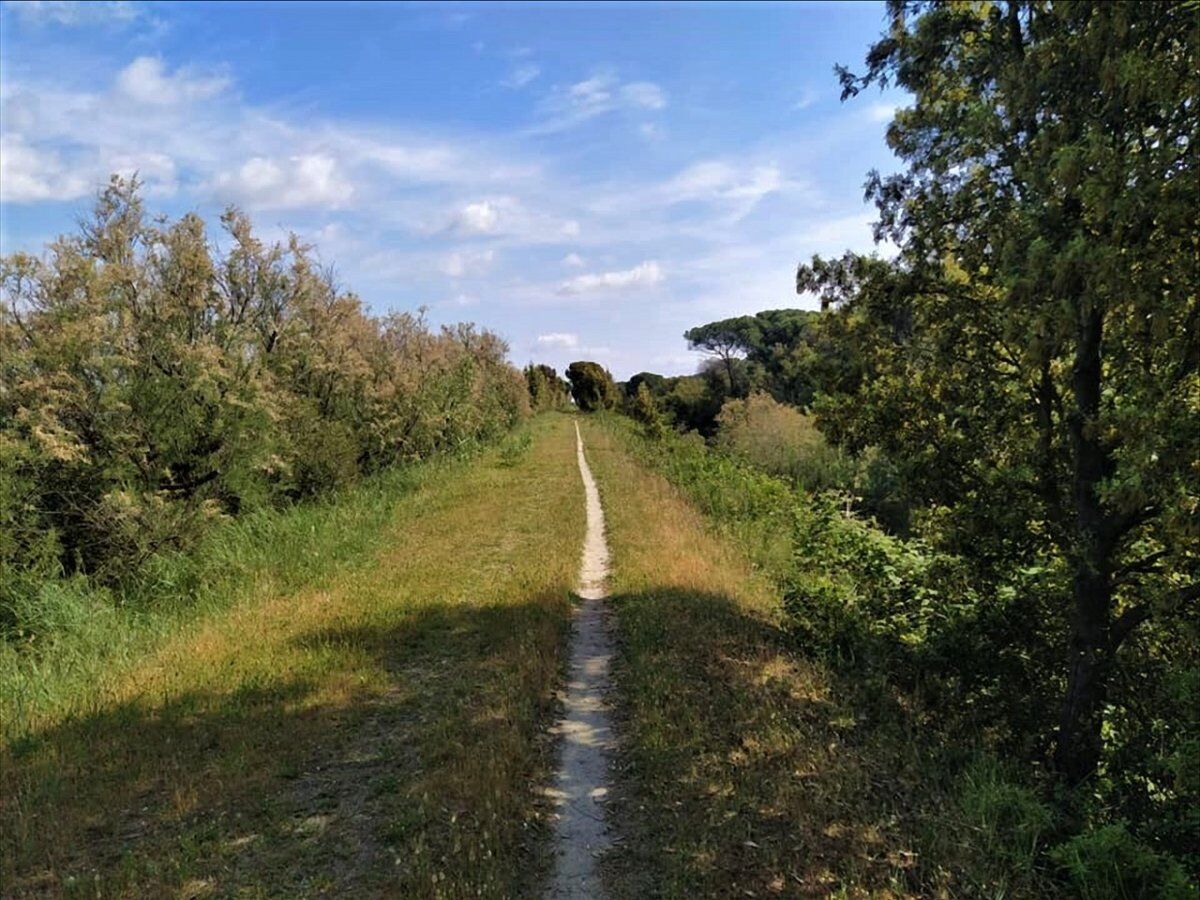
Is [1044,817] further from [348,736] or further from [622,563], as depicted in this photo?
[622,563]

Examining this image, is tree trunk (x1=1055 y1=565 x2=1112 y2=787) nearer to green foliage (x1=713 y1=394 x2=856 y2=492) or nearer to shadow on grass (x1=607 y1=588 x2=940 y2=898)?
shadow on grass (x1=607 y1=588 x2=940 y2=898)

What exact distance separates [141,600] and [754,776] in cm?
881

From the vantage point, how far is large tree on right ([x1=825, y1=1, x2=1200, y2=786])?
348 centimetres

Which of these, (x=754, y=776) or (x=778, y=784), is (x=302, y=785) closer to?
(x=754, y=776)

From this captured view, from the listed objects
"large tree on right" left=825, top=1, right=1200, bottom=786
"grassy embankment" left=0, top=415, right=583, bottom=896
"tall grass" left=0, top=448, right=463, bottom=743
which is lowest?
"grassy embankment" left=0, top=415, right=583, bottom=896

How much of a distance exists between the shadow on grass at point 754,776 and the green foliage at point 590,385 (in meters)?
67.8

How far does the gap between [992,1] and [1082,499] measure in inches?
147

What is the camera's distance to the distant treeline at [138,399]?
9062 millimetres

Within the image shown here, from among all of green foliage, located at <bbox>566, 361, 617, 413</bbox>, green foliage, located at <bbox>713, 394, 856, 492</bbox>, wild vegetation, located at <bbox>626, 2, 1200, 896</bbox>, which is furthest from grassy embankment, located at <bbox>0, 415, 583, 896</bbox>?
green foliage, located at <bbox>566, 361, 617, 413</bbox>

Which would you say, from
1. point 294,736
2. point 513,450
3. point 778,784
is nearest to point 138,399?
point 294,736

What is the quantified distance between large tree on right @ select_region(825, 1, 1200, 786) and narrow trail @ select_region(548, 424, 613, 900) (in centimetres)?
344

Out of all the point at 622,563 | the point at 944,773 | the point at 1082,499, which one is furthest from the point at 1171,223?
the point at 622,563

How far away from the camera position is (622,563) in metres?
10.8

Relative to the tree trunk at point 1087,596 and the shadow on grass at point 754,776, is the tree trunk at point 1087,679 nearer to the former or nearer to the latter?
the tree trunk at point 1087,596
